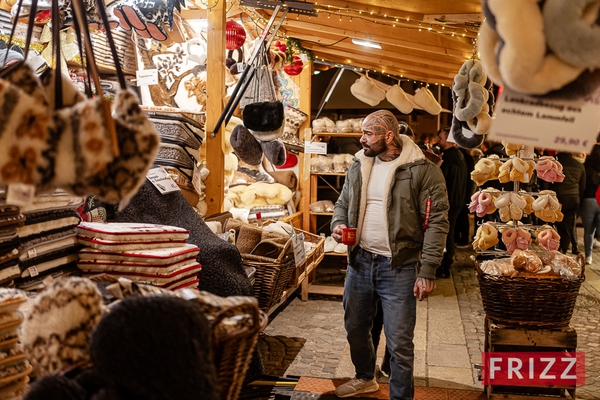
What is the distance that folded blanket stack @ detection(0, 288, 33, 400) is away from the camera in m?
1.21

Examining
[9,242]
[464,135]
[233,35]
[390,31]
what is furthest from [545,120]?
[390,31]

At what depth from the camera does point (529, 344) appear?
3371 millimetres

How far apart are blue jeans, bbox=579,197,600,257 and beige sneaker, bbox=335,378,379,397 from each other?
5.82 meters

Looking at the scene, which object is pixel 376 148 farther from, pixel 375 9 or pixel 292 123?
pixel 292 123

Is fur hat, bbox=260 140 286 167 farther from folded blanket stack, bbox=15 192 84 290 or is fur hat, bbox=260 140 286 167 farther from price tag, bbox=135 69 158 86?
folded blanket stack, bbox=15 192 84 290

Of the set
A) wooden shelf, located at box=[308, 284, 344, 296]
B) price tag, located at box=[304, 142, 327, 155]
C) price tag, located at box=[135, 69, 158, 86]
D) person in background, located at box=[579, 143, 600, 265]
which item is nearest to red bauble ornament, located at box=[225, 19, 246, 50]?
price tag, located at box=[135, 69, 158, 86]

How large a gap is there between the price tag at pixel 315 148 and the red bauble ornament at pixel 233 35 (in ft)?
7.02

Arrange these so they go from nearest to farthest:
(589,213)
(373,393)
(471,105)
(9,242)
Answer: (9,242) → (471,105) → (373,393) → (589,213)

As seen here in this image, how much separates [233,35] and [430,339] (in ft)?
10.4

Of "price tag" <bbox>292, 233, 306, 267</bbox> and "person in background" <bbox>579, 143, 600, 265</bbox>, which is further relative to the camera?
"person in background" <bbox>579, 143, 600, 265</bbox>

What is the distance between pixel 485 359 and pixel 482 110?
1.62 m

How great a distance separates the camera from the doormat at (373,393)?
371 centimetres

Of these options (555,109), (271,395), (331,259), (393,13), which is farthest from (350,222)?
(331,259)

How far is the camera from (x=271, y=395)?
2.68m
